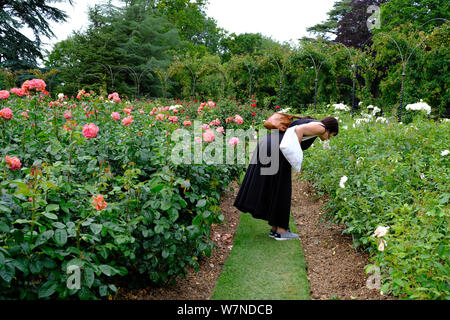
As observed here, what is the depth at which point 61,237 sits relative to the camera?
1.40 meters

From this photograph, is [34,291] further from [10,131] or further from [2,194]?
[10,131]

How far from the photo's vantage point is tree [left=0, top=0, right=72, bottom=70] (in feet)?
48.1

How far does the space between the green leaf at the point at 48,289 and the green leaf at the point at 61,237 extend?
0.16 meters

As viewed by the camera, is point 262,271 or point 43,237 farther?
point 262,271

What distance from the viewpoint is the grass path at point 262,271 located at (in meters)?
2.25

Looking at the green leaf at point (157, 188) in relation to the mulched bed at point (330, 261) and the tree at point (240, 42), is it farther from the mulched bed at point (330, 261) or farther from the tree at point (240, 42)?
the tree at point (240, 42)

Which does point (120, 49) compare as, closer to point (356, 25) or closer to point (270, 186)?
point (356, 25)

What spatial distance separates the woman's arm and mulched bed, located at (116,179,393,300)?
0.96 metres

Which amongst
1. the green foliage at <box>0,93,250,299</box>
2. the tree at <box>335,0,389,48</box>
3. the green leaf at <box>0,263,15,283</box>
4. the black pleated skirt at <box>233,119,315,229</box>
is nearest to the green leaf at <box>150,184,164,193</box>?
the green foliage at <box>0,93,250,299</box>

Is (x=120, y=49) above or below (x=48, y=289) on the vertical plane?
above

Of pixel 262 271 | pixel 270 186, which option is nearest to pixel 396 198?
pixel 270 186

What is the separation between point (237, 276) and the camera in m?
2.48

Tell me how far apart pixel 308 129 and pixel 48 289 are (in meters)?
2.26

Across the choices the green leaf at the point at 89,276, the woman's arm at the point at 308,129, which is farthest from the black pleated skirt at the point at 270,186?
the green leaf at the point at 89,276
